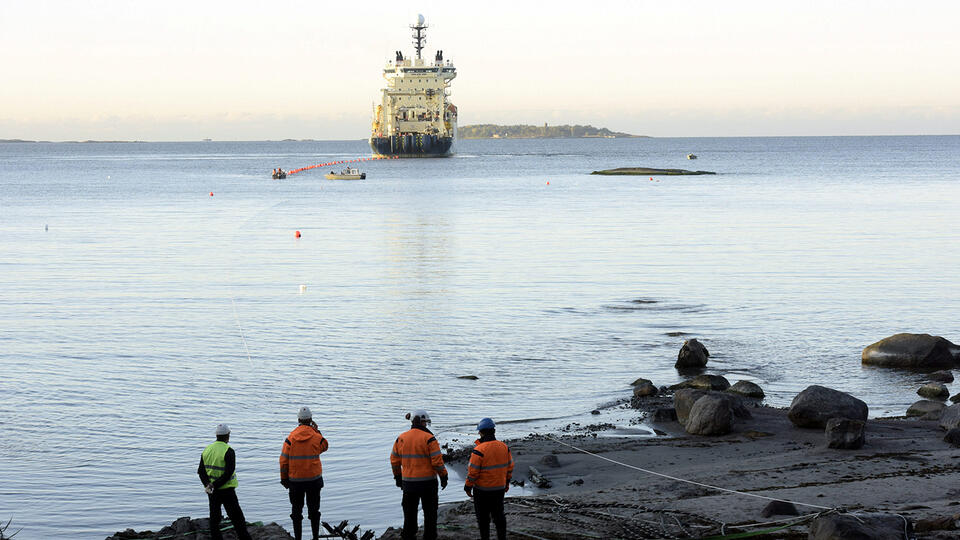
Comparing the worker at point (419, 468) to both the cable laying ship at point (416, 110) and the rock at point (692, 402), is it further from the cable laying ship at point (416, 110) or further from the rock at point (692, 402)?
the cable laying ship at point (416, 110)

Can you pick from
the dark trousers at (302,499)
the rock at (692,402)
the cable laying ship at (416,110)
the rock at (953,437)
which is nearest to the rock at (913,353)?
the rock at (692,402)

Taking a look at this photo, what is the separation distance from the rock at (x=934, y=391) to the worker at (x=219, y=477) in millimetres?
15125

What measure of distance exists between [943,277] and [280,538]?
3324 centimetres

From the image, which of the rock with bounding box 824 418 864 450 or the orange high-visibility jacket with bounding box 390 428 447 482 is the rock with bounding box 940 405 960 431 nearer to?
the rock with bounding box 824 418 864 450

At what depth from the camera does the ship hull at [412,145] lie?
17750 centimetres

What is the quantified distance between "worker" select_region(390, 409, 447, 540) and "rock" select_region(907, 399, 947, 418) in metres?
11.4

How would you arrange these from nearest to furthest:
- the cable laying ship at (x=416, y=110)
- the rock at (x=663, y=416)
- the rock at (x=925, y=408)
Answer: the rock at (x=925, y=408)
the rock at (x=663, y=416)
the cable laying ship at (x=416, y=110)

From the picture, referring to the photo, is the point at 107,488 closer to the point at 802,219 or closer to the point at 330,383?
the point at 330,383

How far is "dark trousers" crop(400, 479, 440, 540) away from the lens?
12461 mm

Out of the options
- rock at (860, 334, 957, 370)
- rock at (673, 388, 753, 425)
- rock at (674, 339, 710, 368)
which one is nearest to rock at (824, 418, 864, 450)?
rock at (673, 388, 753, 425)

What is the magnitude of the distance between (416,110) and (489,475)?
164226 millimetres

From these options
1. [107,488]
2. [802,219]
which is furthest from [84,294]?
[802,219]

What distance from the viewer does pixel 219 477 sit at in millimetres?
12555

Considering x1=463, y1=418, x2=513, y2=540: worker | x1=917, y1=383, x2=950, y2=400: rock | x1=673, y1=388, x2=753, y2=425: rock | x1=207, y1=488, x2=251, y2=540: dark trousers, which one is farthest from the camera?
x1=917, y1=383, x2=950, y2=400: rock
